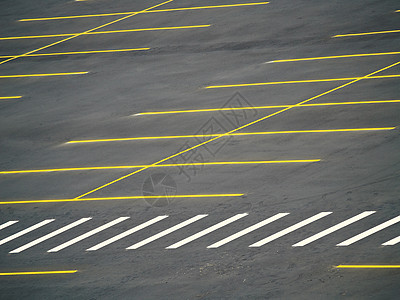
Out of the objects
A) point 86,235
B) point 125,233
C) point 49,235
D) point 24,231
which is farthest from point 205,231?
point 24,231

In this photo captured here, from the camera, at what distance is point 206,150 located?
2378 centimetres

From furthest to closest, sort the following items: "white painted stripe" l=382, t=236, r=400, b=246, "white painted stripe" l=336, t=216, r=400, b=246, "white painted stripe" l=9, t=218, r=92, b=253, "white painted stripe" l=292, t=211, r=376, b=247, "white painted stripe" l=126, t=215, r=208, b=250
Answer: "white painted stripe" l=9, t=218, r=92, b=253 → "white painted stripe" l=126, t=215, r=208, b=250 → "white painted stripe" l=292, t=211, r=376, b=247 → "white painted stripe" l=336, t=216, r=400, b=246 → "white painted stripe" l=382, t=236, r=400, b=246

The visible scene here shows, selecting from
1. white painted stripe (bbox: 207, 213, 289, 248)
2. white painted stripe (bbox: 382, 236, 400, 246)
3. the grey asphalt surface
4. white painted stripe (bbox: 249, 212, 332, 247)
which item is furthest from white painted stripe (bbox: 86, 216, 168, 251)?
white painted stripe (bbox: 382, 236, 400, 246)

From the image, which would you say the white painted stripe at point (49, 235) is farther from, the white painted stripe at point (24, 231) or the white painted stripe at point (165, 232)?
the white painted stripe at point (165, 232)

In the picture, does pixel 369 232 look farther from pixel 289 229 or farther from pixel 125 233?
pixel 125 233

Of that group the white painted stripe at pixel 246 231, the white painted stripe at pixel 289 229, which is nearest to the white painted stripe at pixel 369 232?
the white painted stripe at pixel 289 229

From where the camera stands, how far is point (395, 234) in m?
17.8

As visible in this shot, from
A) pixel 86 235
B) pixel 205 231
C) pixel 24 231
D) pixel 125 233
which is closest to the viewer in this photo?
pixel 205 231

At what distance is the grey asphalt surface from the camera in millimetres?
17562

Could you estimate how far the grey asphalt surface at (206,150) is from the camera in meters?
17.6

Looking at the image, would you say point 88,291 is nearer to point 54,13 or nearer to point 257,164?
point 257,164

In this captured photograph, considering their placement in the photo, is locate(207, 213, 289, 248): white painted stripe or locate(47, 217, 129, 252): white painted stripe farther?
locate(47, 217, 129, 252): white painted stripe

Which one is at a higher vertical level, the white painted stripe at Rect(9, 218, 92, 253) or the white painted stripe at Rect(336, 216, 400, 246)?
the white painted stripe at Rect(9, 218, 92, 253)

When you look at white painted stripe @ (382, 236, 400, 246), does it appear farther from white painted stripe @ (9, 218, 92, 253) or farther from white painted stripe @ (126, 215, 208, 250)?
white painted stripe @ (9, 218, 92, 253)
